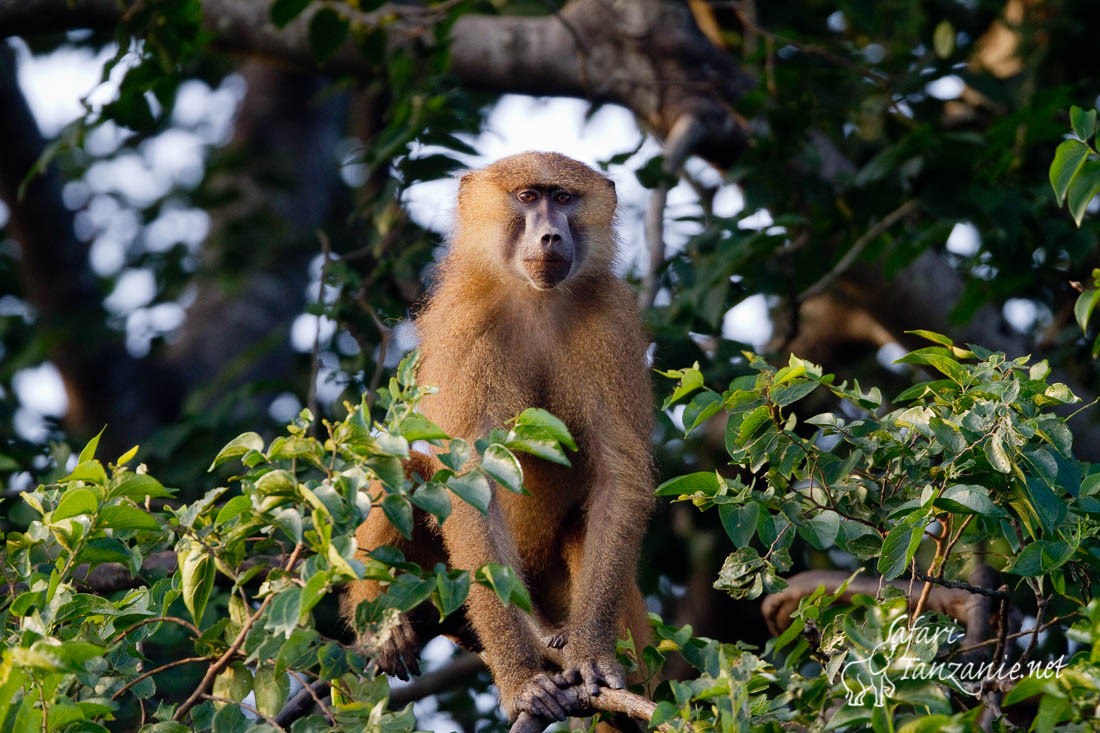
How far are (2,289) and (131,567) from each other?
26.4ft

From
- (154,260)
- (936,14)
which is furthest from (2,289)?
(936,14)

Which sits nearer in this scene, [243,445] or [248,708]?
[243,445]

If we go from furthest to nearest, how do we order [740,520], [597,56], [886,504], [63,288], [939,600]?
[63,288] → [597,56] → [939,600] → [886,504] → [740,520]

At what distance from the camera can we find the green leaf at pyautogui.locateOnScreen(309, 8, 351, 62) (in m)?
7.78

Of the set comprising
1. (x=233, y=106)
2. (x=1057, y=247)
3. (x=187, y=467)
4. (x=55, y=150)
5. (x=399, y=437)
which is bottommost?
(x=233, y=106)

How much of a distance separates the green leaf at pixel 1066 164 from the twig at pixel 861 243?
3526mm

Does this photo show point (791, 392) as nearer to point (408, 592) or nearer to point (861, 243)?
point (408, 592)

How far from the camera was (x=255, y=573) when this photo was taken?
12.8 ft

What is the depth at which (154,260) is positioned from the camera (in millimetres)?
11539

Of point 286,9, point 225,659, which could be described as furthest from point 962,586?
point 286,9

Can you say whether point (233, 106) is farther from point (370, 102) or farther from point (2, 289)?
point (2, 289)

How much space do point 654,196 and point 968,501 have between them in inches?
182

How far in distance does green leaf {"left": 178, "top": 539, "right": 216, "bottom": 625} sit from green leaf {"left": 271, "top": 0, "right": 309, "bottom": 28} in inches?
181

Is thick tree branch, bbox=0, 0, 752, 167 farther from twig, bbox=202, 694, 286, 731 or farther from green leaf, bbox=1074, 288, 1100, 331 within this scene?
twig, bbox=202, 694, 286, 731
